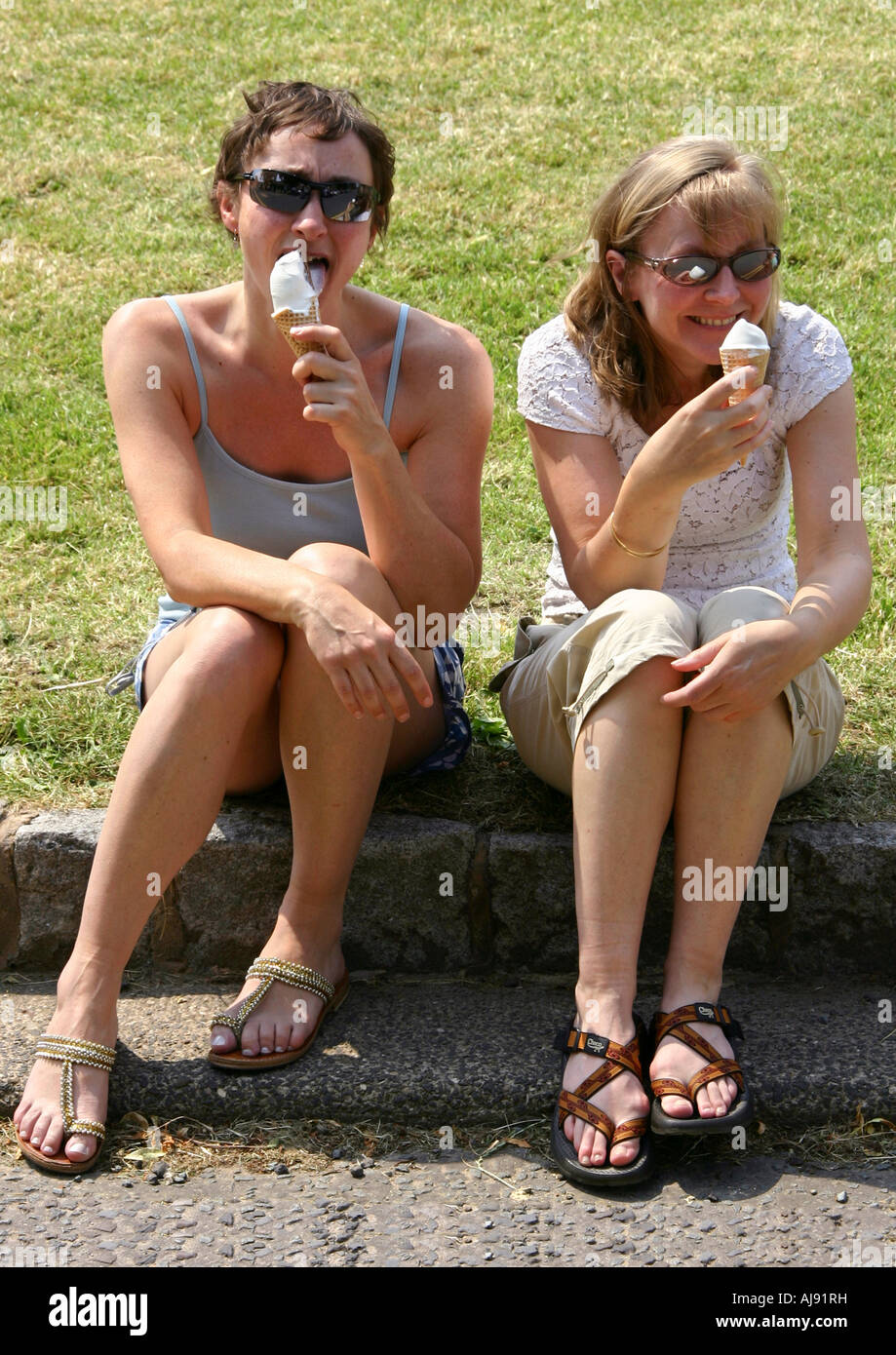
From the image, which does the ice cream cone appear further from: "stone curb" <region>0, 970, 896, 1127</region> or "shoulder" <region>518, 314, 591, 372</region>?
"stone curb" <region>0, 970, 896, 1127</region>

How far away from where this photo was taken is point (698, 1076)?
8.15 feet

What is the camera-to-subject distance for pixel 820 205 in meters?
6.30

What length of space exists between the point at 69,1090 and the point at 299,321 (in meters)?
1.50

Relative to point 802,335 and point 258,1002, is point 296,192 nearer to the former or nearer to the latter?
point 802,335

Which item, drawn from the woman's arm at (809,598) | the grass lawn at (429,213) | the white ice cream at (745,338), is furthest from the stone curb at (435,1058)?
the white ice cream at (745,338)

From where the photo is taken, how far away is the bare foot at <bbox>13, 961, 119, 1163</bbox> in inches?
97.8

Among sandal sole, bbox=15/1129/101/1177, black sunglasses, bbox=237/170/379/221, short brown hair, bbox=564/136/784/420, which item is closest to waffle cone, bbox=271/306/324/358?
black sunglasses, bbox=237/170/379/221

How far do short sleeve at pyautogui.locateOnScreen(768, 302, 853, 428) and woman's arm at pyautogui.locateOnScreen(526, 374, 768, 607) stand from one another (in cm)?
10

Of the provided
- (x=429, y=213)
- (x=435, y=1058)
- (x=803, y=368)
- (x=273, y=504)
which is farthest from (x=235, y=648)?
(x=429, y=213)

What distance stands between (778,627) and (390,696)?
73 centimetres

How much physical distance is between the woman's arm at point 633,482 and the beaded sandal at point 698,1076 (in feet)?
2.82

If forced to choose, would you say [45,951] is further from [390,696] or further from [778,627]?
[778,627]
